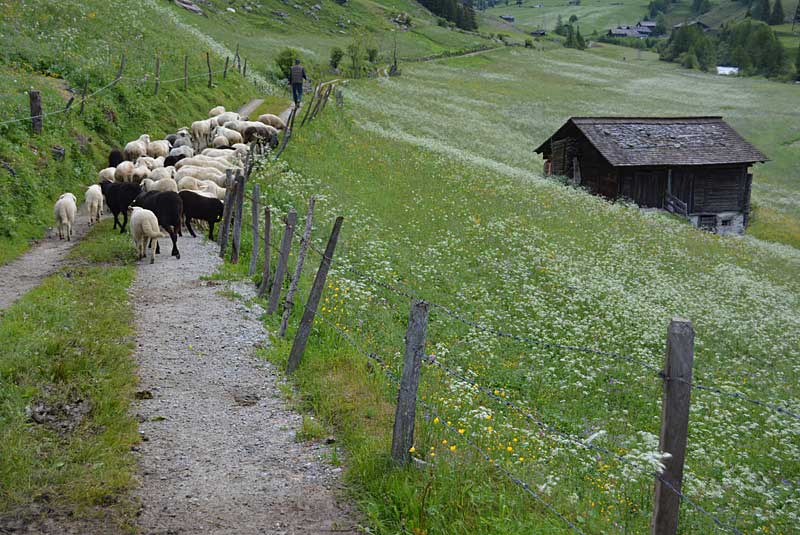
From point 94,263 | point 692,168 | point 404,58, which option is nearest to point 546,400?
point 94,263

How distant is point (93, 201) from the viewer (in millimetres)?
18641

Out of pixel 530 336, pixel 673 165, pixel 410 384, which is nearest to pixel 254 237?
pixel 530 336

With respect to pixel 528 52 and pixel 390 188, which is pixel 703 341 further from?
pixel 528 52

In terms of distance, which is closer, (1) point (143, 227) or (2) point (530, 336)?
(2) point (530, 336)

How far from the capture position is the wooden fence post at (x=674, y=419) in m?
4.69

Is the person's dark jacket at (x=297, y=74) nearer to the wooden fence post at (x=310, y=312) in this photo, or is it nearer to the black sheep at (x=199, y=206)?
the black sheep at (x=199, y=206)

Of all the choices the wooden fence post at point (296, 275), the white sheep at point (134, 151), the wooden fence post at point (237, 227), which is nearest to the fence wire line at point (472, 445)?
the wooden fence post at point (296, 275)

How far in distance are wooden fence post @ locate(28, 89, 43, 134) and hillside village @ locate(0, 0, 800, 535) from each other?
73 mm

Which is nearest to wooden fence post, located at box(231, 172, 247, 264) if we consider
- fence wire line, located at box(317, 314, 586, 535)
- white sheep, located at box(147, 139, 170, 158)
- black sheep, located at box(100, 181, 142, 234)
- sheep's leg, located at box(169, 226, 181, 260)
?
sheep's leg, located at box(169, 226, 181, 260)

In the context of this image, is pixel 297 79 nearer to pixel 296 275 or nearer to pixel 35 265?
pixel 35 265

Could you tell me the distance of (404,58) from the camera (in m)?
98.3

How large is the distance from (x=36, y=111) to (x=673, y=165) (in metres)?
31.4

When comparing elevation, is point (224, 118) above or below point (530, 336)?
above

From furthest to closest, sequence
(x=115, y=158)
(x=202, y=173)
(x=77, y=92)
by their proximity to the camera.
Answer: (x=77, y=92)
(x=115, y=158)
(x=202, y=173)
